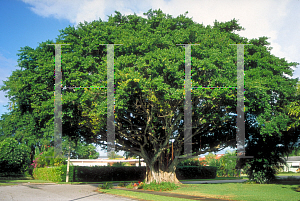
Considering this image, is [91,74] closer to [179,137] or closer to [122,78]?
[122,78]

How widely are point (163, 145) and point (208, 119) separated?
420 cm

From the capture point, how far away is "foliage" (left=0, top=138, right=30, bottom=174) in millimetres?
41344

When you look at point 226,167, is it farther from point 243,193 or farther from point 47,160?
point 243,193

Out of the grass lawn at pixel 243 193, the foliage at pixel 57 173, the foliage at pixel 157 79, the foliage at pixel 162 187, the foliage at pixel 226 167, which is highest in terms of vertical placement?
A: the foliage at pixel 157 79

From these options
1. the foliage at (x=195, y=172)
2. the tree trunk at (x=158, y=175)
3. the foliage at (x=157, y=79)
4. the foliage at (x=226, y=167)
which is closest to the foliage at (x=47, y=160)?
the foliage at (x=195, y=172)

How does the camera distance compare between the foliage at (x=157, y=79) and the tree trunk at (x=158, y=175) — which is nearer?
the foliage at (x=157, y=79)

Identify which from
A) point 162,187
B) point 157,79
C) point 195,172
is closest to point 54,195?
point 162,187

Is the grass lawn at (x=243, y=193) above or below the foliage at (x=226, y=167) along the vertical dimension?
above

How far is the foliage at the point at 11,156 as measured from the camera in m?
41.3

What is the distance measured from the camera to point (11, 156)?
137 ft

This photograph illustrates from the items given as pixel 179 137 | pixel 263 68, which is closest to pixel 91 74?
pixel 179 137

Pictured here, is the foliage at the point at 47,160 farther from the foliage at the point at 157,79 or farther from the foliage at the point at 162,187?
the foliage at the point at 162,187

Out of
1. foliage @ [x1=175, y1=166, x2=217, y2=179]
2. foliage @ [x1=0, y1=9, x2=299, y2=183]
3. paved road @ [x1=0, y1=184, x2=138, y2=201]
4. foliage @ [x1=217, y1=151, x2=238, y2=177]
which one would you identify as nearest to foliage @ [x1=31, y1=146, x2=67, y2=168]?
foliage @ [x1=175, y1=166, x2=217, y2=179]

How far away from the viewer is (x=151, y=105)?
18.3m
